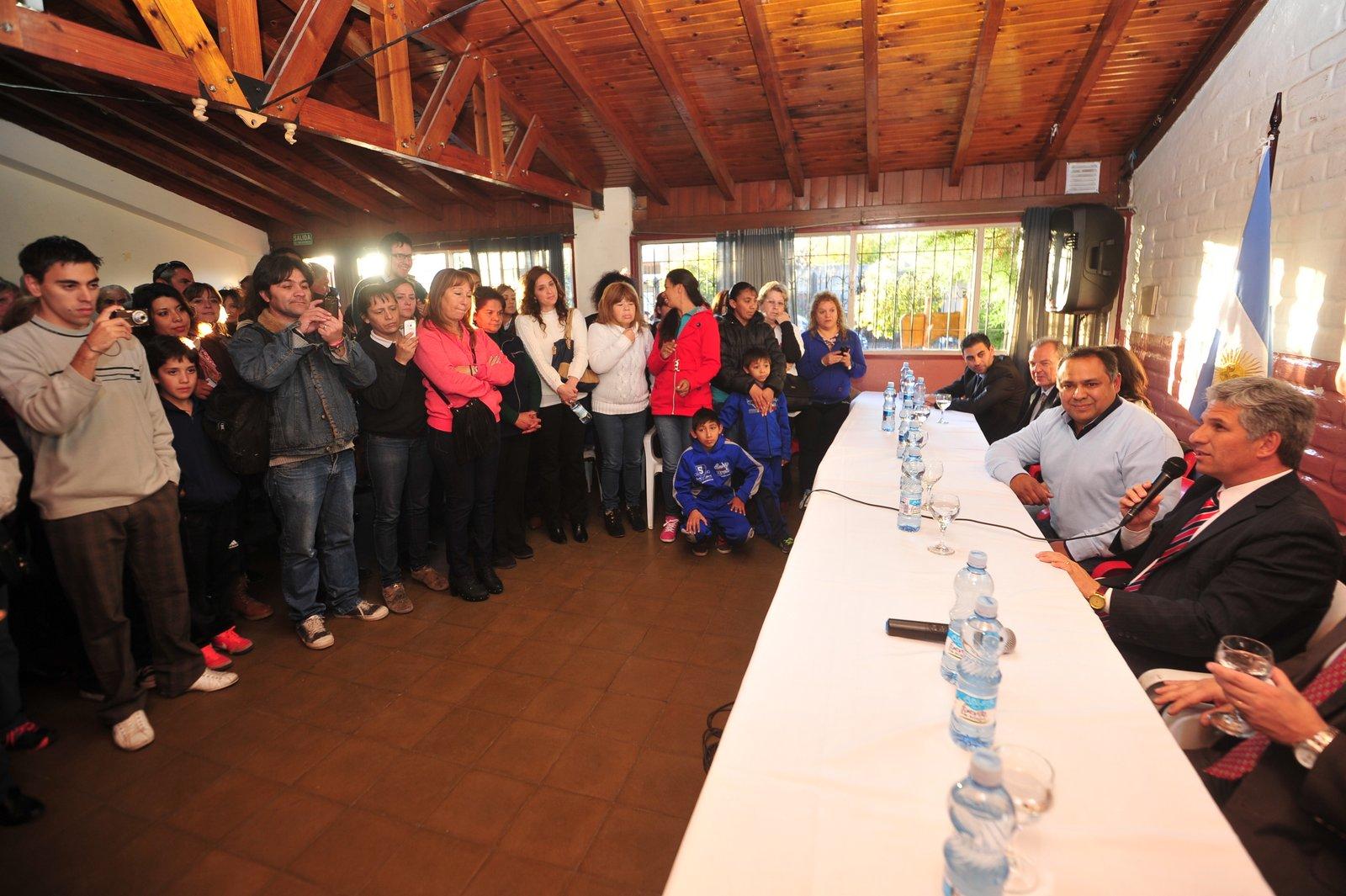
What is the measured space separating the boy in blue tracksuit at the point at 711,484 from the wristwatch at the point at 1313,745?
2.52m

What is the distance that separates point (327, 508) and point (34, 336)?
105 centimetres

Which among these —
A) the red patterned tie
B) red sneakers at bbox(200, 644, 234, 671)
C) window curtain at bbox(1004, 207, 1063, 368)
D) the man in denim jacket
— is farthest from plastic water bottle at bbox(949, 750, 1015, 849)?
window curtain at bbox(1004, 207, 1063, 368)

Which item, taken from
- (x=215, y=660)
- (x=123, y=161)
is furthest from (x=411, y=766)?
(x=123, y=161)

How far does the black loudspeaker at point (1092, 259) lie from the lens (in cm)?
494

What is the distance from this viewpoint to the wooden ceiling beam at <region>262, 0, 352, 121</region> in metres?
3.11

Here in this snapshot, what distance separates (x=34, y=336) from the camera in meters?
1.73

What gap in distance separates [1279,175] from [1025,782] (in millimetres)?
3036

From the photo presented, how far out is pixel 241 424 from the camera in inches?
89.3

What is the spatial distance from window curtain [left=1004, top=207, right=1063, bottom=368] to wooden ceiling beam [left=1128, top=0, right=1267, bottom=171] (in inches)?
29.7

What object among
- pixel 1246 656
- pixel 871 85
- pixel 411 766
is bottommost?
pixel 411 766

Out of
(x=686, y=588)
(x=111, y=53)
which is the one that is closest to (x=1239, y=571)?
(x=686, y=588)

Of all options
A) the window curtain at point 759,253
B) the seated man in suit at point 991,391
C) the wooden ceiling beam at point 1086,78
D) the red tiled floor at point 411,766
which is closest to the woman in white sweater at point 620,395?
the red tiled floor at point 411,766

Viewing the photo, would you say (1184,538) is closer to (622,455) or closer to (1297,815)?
(1297,815)

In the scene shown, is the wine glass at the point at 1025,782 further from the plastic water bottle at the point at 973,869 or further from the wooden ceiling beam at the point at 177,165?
the wooden ceiling beam at the point at 177,165
